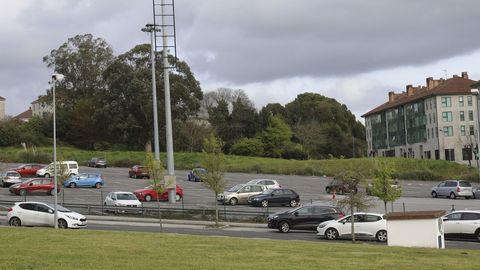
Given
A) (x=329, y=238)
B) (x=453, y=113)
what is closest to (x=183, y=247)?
(x=329, y=238)

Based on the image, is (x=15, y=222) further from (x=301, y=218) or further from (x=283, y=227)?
(x=301, y=218)

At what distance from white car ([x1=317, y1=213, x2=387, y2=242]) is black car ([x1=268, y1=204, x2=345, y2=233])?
3.61 meters

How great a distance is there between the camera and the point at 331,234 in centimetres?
3084

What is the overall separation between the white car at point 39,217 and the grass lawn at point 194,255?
11079 mm

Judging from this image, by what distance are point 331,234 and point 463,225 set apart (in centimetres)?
597

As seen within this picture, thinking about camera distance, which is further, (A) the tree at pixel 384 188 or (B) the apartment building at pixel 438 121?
(B) the apartment building at pixel 438 121

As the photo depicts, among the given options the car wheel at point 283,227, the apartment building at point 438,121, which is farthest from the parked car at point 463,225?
the apartment building at point 438,121

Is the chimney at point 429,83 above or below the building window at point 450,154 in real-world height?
above

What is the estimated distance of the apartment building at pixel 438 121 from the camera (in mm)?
109312

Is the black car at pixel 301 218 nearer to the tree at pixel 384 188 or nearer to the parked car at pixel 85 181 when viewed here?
the tree at pixel 384 188

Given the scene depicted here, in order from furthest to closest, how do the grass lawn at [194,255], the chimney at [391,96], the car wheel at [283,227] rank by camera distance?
the chimney at [391,96], the car wheel at [283,227], the grass lawn at [194,255]

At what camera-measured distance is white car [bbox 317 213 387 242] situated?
3053 cm

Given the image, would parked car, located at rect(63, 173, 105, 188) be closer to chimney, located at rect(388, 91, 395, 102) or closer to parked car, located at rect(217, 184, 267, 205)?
parked car, located at rect(217, 184, 267, 205)

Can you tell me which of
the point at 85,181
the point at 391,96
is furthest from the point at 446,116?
the point at 85,181
